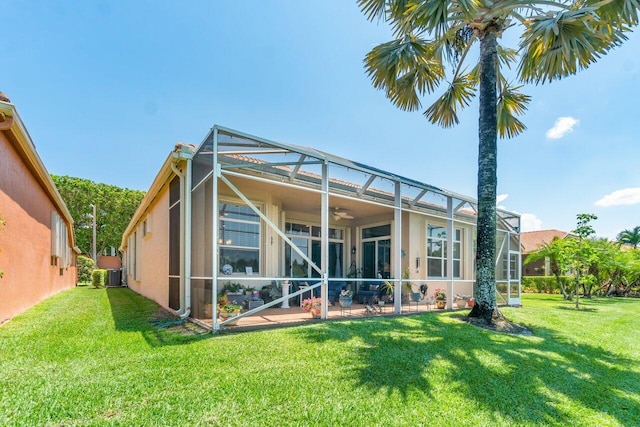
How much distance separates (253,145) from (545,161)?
15675 millimetres

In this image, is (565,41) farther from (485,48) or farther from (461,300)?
(461,300)

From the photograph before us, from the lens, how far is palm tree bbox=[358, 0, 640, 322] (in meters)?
6.35

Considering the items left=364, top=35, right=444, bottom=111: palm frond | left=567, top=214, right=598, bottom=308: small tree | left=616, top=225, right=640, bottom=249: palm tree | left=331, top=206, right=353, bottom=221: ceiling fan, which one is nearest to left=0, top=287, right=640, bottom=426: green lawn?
left=331, top=206, right=353, bottom=221: ceiling fan

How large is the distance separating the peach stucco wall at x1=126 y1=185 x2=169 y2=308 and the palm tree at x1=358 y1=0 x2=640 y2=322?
6976 millimetres

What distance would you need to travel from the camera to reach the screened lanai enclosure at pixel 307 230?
6.49 m

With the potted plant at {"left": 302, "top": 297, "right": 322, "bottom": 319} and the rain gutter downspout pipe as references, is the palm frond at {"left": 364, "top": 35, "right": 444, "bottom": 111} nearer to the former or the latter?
the rain gutter downspout pipe

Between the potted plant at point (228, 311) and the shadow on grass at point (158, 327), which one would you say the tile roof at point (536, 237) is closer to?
the potted plant at point (228, 311)

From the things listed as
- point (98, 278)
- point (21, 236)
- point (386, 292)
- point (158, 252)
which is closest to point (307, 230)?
point (386, 292)

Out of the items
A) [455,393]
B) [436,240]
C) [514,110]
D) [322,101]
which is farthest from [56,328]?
[514,110]

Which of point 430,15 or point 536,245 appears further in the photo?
point 536,245

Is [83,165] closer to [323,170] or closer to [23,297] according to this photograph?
[23,297]

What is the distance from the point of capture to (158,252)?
32.0 feet

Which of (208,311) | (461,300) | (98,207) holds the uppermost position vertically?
(98,207)

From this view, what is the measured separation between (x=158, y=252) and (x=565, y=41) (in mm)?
11411
